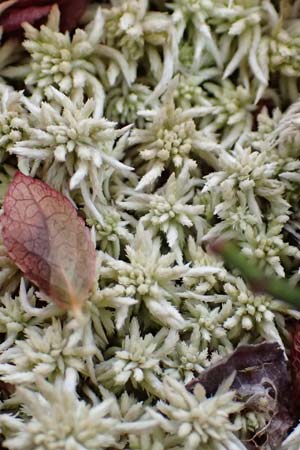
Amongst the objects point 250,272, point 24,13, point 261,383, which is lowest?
point 261,383

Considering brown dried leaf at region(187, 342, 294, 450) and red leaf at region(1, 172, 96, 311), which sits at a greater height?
red leaf at region(1, 172, 96, 311)

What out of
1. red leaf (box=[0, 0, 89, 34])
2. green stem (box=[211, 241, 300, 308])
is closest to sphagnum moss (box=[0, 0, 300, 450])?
red leaf (box=[0, 0, 89, 34])

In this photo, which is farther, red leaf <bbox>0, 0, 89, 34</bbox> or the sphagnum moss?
red leaf <bbox>0, 0, 89, 34</bbox>

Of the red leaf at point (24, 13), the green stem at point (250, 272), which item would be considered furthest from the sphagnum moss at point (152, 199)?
the green stem at point (250, 272)

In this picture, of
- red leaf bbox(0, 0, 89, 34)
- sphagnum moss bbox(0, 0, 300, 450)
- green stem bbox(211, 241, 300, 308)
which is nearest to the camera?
green stem bbox(211, 241, 300, 308)

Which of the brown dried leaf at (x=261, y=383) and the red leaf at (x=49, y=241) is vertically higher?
the red leaf at (x=49, y=241)

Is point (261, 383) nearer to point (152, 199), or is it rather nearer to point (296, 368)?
point (296, 368)

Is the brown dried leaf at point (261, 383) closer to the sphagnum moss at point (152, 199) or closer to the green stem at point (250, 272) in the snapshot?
the sphagnum moss at point (152, 199)

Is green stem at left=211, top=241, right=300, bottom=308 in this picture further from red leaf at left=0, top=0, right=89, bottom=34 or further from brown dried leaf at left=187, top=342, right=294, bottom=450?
red leaf at left=0, top=0, right=89, bottom=34

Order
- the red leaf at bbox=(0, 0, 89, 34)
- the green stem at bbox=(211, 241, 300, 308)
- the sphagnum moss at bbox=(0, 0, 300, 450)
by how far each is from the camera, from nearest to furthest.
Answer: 1. the green stem at bbox=(211, 241, 300, 308)
2. the sphagnum moss at bbox=(0, 0, 300, 450)
3. the red leaf at bbox=(0, 0, 89, 34)

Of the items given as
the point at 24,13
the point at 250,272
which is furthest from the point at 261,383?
the point at 24,13
